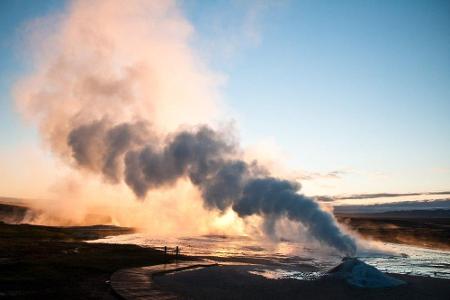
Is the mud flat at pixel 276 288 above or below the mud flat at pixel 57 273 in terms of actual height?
below

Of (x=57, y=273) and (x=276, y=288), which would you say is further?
(x=57, y=273)

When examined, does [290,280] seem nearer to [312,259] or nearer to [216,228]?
[312,259]

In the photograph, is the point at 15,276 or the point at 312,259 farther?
the point at 312,259

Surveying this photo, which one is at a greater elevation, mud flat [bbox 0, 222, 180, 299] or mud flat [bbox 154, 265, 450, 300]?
mud flat [bbox 0, 222, 180, 299]

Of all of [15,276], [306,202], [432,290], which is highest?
[306,202]

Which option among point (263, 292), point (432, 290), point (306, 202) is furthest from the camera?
point (306, 202)

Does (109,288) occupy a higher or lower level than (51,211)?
lower

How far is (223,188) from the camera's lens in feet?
155

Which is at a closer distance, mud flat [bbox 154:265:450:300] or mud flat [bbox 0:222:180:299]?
mud flat [bbox 0:222:180:299]

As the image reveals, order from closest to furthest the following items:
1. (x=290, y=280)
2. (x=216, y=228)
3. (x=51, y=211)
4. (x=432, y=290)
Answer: (x=432, y=290) → (x=290, y=280) → (x=216, y=228) → (x=51, y=211)

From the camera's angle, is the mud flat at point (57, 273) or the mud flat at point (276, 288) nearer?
the mud flat at point (57, 273)

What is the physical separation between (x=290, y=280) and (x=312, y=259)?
13.1 meters

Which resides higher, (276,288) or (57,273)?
(57,273)

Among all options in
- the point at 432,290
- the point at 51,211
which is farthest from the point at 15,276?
the point at 51,211
